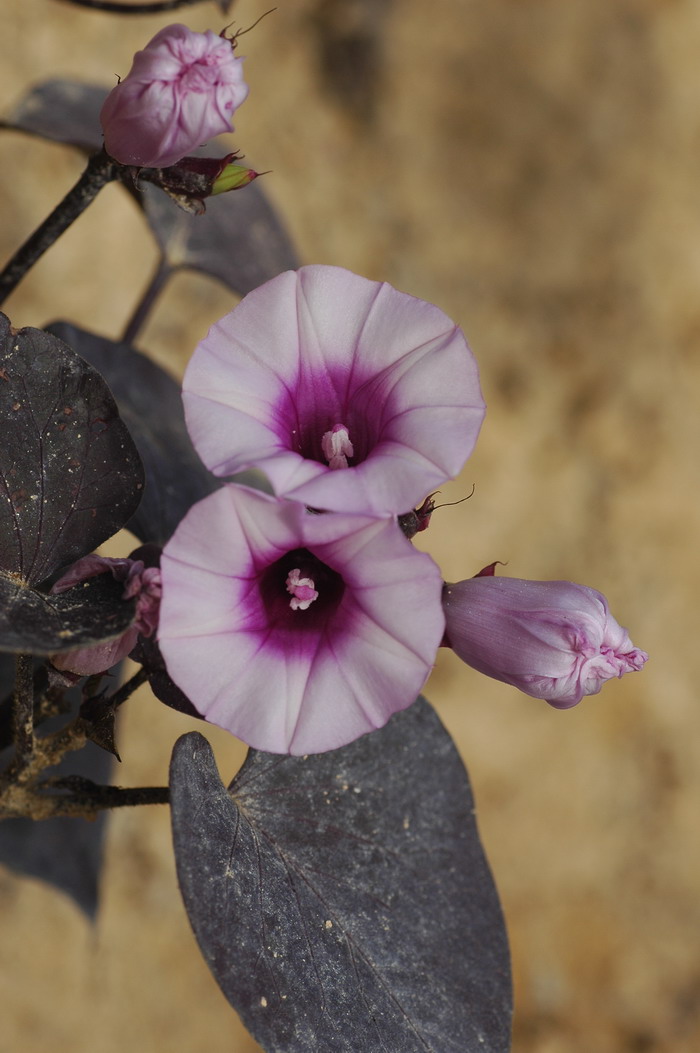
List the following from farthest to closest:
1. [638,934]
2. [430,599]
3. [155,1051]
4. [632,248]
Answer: [632,248]
[638,934]
[155,1051]
[430,599]

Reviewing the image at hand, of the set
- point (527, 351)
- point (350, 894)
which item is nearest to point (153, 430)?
point (350, 894)

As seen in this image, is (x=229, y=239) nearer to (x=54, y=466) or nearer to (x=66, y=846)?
(x=54, y=466)

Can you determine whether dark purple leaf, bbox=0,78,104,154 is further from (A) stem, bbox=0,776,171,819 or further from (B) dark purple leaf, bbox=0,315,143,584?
(A) stem, bbox=0,776,171,819

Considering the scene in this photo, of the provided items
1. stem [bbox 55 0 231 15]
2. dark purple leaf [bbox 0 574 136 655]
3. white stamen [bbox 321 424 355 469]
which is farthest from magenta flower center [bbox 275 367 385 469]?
stem [bbox 55 0 231 15]

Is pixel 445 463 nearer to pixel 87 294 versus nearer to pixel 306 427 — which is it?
pixel 306 427

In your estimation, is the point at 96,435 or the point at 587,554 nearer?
the point at 96,435

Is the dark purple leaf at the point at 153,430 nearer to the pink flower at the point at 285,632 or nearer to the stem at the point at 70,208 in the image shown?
the stem at the point at 70,208

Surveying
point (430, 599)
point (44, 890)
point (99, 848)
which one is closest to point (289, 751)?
point (430, 599)
